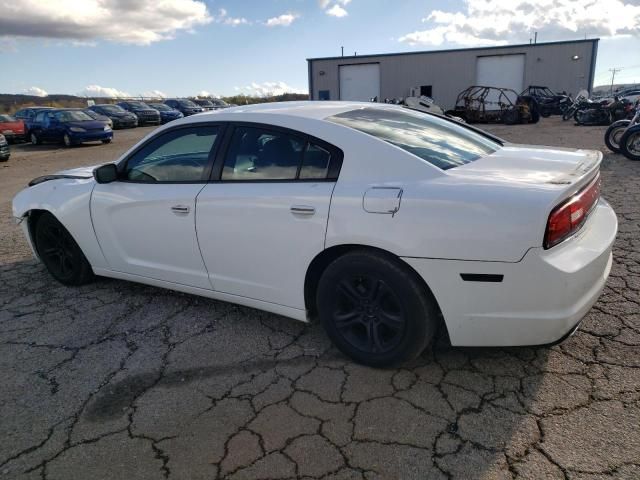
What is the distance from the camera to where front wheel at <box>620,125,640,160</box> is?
9211 mm

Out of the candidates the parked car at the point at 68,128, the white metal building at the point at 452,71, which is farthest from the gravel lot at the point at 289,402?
the white metal building at the point at 452,71

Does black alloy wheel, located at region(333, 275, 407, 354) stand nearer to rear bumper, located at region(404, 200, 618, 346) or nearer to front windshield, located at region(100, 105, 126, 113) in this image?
rear bumper, located at region(404, 200, 618, 346)

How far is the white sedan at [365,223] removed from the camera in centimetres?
222

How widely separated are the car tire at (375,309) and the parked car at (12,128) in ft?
71.6

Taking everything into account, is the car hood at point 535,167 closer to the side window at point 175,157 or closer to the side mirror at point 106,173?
the side window at point 175,157

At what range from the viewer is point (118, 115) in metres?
25.6

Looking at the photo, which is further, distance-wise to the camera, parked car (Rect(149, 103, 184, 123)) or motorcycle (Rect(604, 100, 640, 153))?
parked car (Rect(149, 103, 184, 123))

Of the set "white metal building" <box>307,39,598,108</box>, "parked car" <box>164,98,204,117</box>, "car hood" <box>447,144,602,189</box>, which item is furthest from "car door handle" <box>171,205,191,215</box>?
"parked car" <box>164,98,204,117</box>

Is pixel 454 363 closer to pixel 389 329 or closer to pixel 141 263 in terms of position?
pixel 389 329

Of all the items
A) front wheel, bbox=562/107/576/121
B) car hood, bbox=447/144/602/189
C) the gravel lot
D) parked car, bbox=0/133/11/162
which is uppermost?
front wheel, bbox=562/107/576/121

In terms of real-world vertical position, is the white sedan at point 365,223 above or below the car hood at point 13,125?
below

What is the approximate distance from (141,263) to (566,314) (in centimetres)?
286

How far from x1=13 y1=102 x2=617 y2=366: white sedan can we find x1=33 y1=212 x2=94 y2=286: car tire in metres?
0.42

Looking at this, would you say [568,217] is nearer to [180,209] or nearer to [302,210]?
[302,210]
